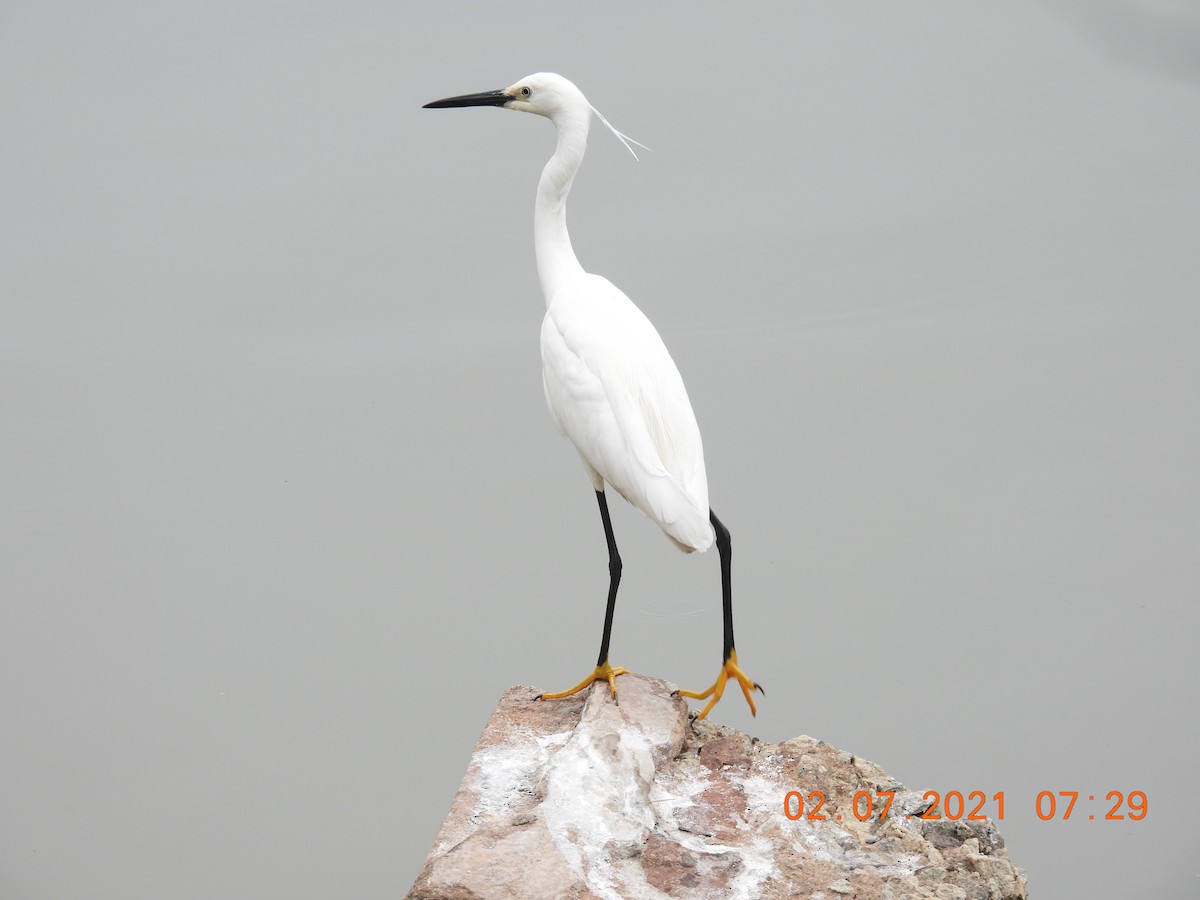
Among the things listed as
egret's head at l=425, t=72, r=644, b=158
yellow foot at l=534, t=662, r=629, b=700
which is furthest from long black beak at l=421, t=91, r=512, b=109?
yellow foot at l=534, t=662, r=629, b=700

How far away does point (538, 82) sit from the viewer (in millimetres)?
3336

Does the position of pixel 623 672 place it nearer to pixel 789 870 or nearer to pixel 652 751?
pixel 652 751

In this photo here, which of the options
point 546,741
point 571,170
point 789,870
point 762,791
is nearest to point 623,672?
point 546,741

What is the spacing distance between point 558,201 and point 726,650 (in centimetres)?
128

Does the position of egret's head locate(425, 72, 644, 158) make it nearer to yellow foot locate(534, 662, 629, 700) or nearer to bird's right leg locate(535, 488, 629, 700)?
bird's right leg locate(535, 488, 629, 700)

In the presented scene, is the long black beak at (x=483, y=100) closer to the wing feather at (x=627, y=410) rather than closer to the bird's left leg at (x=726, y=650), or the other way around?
the wing feather at (x=627, y=410)

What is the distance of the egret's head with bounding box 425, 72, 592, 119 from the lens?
3324 millimetres

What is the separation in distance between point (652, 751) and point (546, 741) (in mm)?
268

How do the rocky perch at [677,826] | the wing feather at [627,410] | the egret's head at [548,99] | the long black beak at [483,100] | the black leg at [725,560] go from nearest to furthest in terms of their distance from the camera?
the rocky perch at [677,826], the wing feather at [627,410], the black leg at [725,560], the egret's head at [548,99], the long black beak at [483,100]

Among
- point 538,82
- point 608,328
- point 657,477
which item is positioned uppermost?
point 538,82

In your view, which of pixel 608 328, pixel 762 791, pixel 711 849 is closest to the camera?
pixel 711 849

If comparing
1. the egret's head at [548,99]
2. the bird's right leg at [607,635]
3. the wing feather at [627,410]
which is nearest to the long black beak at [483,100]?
the egret's head at [548,99]

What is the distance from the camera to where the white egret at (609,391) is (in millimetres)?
3035

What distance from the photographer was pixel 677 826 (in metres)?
2.74
